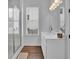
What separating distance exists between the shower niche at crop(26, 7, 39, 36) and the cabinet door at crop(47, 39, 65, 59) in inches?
180

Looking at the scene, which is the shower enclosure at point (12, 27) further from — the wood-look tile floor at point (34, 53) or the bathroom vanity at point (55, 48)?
the bathroom vanity at point (55, 48)

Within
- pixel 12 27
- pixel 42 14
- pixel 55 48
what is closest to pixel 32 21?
pixel 42 14

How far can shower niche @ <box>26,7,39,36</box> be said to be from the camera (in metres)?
8.72

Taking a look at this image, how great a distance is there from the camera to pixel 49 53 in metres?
4.19

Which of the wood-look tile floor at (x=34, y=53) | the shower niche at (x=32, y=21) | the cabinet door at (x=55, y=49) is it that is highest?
the shower niche at (x=32, y=21)

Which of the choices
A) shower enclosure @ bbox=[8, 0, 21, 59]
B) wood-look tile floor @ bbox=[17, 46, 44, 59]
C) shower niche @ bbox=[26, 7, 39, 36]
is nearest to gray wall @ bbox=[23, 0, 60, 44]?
shower niche @ bbox=[26, 7, 39, 36]

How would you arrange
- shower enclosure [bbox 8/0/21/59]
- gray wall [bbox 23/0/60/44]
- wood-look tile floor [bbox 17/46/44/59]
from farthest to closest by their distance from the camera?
gray wall [bbox 23/0/60/44]
wood-look tile floor [bbox 17/46/44/59]
shower enclosure [bbox 8/0/21/59]

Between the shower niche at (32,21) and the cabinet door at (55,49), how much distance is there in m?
4.58

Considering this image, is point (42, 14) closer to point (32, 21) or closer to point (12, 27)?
point (32, 21)

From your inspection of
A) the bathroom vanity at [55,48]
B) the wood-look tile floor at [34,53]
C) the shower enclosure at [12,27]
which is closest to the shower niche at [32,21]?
the wood-look tile floor at [34,53]

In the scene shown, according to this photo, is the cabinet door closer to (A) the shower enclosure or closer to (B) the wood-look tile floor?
(A) the shower enclosure

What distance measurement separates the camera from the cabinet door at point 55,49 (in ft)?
13.7

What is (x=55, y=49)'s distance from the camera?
4.19 m
